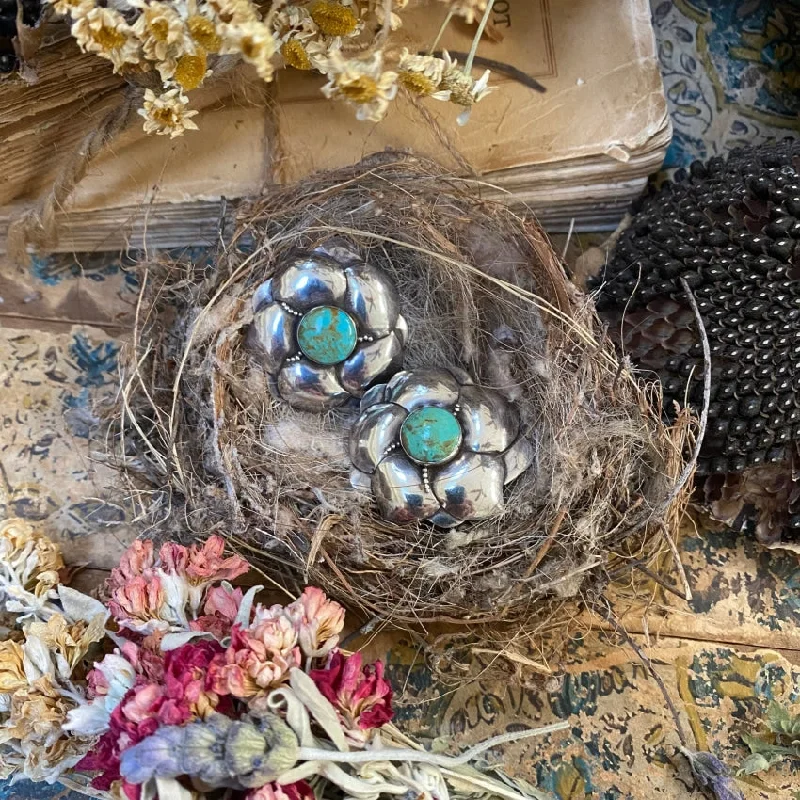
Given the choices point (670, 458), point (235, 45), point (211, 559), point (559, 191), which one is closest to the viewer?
point (235, 45)

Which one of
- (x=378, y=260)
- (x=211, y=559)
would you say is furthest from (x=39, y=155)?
(x=211, y=559)

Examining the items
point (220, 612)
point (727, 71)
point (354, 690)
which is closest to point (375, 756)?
point (354, 690)

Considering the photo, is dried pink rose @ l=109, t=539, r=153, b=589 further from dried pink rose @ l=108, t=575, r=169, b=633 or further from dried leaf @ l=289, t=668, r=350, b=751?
dried leaf @ l=289, t=668, r=350, b=751

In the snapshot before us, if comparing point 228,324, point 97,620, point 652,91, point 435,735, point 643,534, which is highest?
point 652,91

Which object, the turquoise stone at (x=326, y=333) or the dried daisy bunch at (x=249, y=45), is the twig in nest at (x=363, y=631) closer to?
the turquoise stone at (x=326, y=333)

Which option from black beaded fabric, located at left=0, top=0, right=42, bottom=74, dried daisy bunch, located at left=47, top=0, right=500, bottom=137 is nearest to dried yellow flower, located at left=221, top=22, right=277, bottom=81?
dried daisy bunch, located at left=47, top=0, right=500, bottom=137

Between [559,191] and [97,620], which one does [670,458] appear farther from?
[97,620]

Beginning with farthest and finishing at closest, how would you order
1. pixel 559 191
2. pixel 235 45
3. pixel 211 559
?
pixel 559 191 < pixel 211 559 < pixel 235 45
